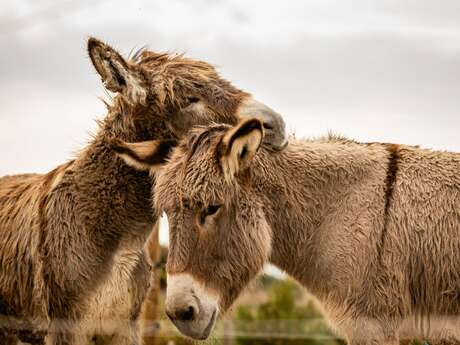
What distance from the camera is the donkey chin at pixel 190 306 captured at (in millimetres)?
4336

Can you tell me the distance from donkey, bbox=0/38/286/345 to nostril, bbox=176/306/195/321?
1.39 m

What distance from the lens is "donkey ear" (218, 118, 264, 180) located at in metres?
4.47

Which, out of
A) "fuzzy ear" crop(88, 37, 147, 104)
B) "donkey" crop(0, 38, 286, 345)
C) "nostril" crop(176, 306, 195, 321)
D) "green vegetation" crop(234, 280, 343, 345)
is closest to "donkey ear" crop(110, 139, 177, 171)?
"donkey" crop(0, 38, 286, 345)

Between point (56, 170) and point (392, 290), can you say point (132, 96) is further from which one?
point (392, 290)

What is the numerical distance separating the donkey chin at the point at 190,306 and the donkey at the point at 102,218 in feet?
4.29

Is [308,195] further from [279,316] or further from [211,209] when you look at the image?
[279,316]

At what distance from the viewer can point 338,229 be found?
15.6 ft

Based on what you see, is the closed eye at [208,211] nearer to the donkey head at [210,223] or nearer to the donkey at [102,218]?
the donkey head at [210,223]

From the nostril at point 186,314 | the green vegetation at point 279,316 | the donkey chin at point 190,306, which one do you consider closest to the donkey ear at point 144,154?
the donkey chin at point 190,306

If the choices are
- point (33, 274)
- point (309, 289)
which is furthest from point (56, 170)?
point (309, 289)

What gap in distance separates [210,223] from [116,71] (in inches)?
63.5

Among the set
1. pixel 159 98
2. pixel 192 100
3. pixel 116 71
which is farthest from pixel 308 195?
pixel 116 71

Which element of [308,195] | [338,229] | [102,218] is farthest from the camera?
[102,218]

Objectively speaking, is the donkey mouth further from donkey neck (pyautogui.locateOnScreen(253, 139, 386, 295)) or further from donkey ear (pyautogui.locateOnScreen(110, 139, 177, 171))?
donkey ear (pyautogui.locateOnScreen(110, 139, 177, 171))
